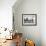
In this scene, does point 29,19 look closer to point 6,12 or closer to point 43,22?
point 43,22

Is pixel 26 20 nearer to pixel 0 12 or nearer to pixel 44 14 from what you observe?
pixel 44 14

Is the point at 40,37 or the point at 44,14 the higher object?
the point at 44,14

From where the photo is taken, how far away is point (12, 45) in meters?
2.72

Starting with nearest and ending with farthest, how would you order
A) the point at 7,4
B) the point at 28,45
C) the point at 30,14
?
the point at 28,45 → the point at 7,4 → the point at 30,14

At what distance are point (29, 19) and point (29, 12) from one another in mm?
327

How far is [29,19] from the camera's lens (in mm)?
5430

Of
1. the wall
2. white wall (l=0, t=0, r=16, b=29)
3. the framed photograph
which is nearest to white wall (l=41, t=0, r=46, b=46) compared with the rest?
the wall

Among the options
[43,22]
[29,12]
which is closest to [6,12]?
[29,12]

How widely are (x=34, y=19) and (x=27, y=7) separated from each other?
65cm

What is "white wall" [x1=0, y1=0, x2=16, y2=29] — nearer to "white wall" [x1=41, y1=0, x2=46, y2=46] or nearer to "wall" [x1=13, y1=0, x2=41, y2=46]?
"wall" [x1=13, y1=0, x2=41, y2=46]

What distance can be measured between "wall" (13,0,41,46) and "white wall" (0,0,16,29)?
0.89 meters

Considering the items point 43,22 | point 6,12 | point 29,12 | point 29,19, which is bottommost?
point 43,22

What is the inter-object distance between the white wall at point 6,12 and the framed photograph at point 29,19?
3.44 feet

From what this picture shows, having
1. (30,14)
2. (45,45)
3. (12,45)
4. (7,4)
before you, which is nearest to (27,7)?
(30,14)
